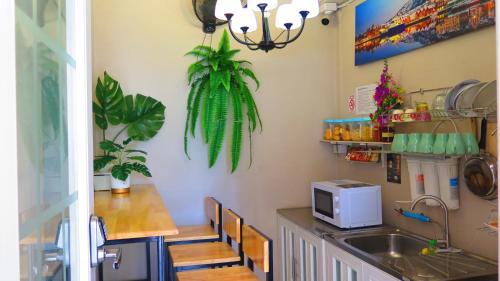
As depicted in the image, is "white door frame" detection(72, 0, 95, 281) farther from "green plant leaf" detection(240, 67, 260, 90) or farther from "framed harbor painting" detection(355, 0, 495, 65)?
"green plant leaf" detection(240, 67, 260, 90)

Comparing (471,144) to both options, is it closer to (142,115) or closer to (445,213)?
(445,213)

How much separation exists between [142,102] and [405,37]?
6.29ft

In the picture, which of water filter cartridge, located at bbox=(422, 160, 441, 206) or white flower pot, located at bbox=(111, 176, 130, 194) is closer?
water filter cartridge, located at bbox=(422, 160, 441, 206)

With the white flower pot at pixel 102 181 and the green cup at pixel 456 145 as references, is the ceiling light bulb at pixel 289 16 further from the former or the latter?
the white flower pot at pixel 102 181

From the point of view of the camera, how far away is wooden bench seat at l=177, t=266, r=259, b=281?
2285mm

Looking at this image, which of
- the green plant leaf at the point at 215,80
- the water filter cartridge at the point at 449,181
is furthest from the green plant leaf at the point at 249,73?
the water filter cartridge at the point at 449,181

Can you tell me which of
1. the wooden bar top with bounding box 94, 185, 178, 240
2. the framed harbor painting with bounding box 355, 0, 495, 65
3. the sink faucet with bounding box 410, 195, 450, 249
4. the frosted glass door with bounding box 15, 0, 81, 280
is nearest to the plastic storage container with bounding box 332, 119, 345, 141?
the framed harbor painting with bounding box 355, 0, 495, 65

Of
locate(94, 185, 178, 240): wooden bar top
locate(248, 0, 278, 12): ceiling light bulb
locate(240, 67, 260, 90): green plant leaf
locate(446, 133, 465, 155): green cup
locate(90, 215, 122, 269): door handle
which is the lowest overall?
locate(94, 185, 178, 240): wooden bar top

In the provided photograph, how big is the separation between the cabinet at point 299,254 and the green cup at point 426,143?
0.88m

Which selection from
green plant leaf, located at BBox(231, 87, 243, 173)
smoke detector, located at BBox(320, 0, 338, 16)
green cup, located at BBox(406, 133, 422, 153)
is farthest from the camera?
smoke detector, located at BBox(320, 0, 338, 16)

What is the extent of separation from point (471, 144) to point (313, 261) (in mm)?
1328

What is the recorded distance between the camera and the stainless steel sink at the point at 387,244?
2.78m

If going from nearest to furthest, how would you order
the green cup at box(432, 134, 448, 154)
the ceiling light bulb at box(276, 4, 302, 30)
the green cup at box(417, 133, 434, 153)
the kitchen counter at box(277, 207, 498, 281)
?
the kitchen counter at box(277, 207, 498, 281) < the ceiling light bulb at box(276, 4, 302, 30) < the green cup at box(432, 134, 448, 154) < the green cup at box(417, 133, 434, 153)

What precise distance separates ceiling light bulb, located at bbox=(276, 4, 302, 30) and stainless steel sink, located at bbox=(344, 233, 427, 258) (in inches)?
54.9
